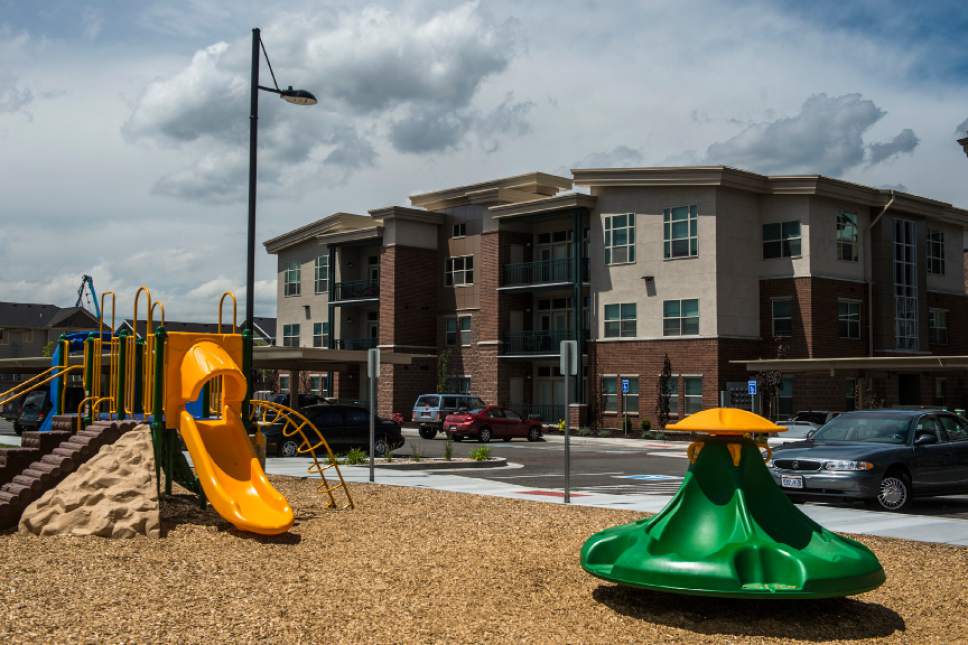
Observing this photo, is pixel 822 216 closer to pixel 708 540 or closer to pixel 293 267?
pixel 293 267

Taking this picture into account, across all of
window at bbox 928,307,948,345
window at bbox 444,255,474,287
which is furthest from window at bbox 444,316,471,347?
window at bbox 928,307,948,345

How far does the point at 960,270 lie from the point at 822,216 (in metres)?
13.8

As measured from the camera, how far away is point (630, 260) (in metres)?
45.4

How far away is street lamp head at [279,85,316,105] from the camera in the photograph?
19.0 metres

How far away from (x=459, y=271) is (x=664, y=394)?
47.6ft

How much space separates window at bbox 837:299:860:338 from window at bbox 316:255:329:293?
2944cm

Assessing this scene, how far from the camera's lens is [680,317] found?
4353cm

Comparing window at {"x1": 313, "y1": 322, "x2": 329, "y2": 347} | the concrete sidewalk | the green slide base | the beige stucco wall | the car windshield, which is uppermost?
the beige stucco wall

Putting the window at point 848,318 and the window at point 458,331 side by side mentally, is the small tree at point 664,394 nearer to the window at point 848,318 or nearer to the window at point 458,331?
the window at point 848,318

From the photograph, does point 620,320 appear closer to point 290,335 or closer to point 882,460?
point 290,335

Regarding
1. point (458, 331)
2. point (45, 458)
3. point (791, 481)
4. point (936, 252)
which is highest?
point (936, 252)

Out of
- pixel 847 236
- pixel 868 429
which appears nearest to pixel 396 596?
pixel 868 429

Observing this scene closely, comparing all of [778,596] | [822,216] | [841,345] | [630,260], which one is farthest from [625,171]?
[778,596]

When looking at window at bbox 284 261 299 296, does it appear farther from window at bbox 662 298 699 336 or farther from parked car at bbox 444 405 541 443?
window at bbox 662 298 699 336
